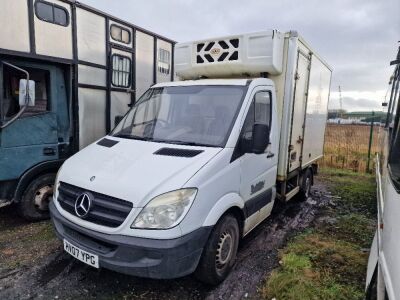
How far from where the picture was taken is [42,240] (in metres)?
4.33

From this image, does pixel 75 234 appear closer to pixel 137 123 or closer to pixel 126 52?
pixel 137 123

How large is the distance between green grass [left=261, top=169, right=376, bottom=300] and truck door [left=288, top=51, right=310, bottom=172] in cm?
119

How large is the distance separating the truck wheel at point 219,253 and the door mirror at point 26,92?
319cm

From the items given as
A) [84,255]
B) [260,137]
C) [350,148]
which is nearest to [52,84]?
[84,255]

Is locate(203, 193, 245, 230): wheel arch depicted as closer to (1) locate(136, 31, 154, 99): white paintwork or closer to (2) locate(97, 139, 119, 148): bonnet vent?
(2) locate(97, 139, 119, 148): bonnet vent

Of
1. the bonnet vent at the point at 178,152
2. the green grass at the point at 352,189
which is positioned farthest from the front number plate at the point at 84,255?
the green grass at the point at 352,189

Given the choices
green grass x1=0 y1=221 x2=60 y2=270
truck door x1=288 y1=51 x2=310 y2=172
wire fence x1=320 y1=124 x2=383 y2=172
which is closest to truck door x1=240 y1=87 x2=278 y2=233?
truck door x1=288 y1=51 x2=310 y2=172

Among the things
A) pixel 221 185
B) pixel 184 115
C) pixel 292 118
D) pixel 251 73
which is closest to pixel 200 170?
pixel 221 185

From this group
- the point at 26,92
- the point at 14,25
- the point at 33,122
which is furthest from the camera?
the point at 33,122

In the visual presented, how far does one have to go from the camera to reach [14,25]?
165 inches

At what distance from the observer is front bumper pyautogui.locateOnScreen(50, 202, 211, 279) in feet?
8.75

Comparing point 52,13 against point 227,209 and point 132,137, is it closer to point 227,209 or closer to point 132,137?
point 132,137

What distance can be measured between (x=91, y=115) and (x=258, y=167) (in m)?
3.16

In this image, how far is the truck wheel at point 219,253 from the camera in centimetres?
310
